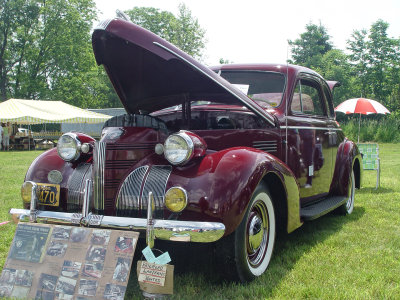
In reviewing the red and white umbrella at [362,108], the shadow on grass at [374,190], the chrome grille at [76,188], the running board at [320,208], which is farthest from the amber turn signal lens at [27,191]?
the red and white umbrella at [362,108]

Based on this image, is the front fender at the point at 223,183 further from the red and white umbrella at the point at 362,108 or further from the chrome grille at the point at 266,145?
the red and white umbrella at the point at 362,108

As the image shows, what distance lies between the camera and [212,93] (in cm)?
347

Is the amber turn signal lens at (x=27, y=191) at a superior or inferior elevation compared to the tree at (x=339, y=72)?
inferior

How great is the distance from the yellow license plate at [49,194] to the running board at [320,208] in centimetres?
202

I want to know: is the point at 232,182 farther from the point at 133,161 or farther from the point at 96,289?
the point at 96,289

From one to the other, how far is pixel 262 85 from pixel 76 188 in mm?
2094

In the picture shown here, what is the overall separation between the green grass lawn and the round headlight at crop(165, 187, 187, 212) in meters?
0.47

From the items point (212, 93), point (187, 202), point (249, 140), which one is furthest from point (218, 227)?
point (212, 93)

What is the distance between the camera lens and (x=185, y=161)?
102 inches

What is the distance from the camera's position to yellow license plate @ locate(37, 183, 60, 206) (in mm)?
2805

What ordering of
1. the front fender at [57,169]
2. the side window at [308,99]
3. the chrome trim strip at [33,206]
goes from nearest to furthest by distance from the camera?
the chrome trim strip at [33,206], the front fender at [57,169], the side window at [308,99]

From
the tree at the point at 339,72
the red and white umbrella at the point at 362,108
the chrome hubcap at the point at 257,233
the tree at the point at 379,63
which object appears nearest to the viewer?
the chrome hubcap at the point at 257,233

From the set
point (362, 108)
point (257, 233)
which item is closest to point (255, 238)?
point (257, 233)

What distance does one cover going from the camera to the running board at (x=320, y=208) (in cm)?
345
